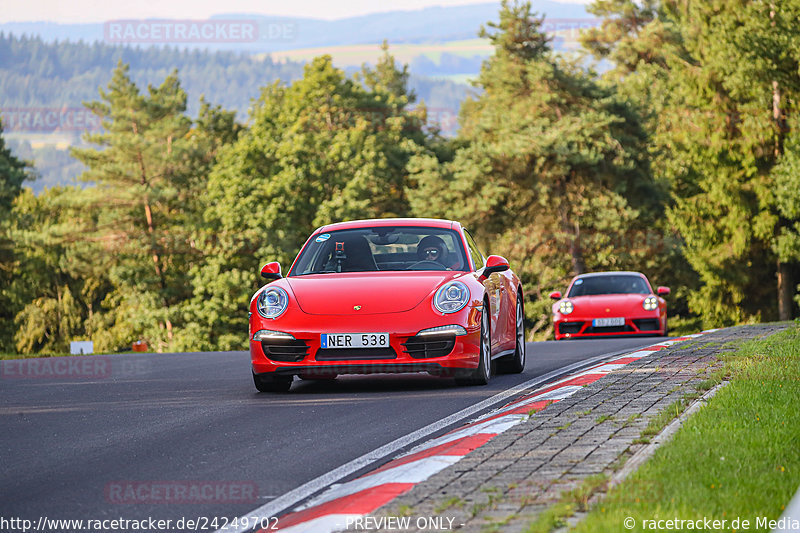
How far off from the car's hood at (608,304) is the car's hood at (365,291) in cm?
1195

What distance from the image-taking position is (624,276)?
23.7 meters

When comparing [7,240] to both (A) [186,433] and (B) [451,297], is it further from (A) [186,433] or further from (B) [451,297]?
(A) [186,433]

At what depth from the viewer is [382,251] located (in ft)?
36.8

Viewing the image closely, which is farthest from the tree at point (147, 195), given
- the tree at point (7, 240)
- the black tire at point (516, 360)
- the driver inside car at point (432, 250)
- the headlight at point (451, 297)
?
the headlight at point (451, 297)

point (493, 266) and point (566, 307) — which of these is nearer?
point (493, 266)

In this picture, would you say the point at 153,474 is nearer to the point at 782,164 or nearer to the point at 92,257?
the point at 782,164

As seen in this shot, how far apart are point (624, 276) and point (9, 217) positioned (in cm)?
5474

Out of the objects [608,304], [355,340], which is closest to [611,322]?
[608,304]

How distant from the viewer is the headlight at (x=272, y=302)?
1012 centimetres

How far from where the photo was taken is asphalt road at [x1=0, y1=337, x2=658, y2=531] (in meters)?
5.64

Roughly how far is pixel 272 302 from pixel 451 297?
5.14ft

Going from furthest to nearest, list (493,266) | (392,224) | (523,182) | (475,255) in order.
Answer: (523,182) < (475,255) < (392,224) < (493,266)

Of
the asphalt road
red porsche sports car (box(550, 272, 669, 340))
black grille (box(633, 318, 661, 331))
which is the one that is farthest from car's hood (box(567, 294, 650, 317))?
the asphalt road

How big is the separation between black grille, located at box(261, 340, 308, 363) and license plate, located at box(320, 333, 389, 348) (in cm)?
22
